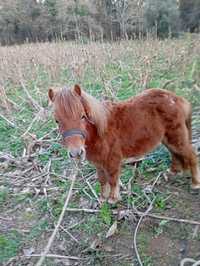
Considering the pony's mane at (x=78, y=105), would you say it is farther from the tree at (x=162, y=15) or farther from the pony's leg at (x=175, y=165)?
the tree at (x=162, y=15)

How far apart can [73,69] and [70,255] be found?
387 cm

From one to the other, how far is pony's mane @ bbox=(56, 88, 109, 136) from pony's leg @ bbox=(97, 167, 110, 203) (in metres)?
0.46

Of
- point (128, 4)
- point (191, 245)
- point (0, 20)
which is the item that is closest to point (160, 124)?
point (191, 245)

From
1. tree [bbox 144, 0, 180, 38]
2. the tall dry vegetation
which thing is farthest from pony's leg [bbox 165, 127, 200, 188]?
tree [bbox 144, 0, 180, 38]

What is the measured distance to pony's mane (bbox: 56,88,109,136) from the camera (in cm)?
174

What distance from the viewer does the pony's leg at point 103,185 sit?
2.36 meters

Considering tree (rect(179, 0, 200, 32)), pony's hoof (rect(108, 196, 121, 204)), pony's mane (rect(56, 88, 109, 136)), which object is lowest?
pony's hoof (rect(108, 196, 121, 204))

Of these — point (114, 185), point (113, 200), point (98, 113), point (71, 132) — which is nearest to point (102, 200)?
point (113, 200)

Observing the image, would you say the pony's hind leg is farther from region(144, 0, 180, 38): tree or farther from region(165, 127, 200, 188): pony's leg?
region(144, 0, 180, 38): tree

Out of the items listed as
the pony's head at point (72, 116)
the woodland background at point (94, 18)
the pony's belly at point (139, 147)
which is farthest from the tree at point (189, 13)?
the pony's head at point (72, 116)

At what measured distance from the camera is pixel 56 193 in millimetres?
2768

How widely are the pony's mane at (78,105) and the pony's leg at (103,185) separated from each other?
0.46 meters

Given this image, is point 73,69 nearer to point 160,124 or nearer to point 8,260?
point 160,124

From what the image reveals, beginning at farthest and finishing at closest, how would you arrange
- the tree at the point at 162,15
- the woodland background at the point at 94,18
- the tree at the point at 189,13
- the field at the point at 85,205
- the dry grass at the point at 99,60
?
the tree at the point at 162,15 < the tree at the point at 189,13 < the woodland background at the point at 94,18 < the dry grass at the point at 99,60 < the field at the point at 85,205
